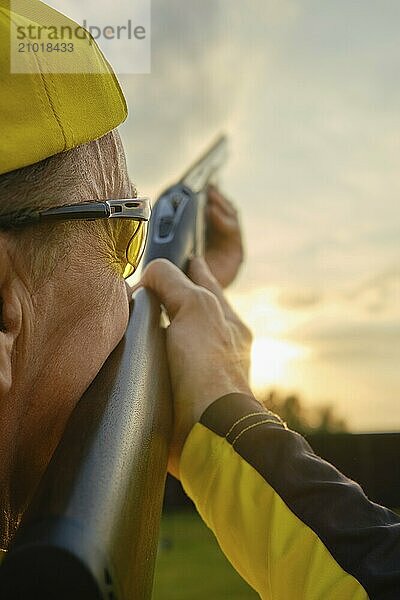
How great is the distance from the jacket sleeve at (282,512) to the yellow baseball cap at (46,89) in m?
0.73

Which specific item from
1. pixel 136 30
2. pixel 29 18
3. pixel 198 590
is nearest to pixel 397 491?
pixel 198 590

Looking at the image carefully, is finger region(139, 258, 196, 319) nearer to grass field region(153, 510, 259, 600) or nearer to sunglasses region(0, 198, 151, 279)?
sunglasses region(0, 198, 151, 279)

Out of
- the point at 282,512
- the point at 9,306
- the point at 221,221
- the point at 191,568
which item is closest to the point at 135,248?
the point at 9,306

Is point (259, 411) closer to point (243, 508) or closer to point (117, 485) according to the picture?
point (243, 508)

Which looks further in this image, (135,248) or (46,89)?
(135,248)

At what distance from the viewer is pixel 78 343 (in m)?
1.46

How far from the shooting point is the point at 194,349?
1991 millimetres

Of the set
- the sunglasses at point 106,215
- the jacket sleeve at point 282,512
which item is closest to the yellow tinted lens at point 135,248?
the sunglasses at point 106,215

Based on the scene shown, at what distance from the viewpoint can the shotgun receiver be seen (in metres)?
0.89

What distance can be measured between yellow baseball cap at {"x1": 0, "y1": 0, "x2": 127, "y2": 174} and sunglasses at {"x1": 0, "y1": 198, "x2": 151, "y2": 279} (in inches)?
3.5

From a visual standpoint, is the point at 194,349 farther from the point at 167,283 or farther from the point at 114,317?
the point at 114,317

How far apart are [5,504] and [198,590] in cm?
1167

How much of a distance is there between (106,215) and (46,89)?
0.26 m

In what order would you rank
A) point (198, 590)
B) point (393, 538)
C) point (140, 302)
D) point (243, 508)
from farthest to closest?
point (198, 590), point (140, 302), point (243, 508), point (393, 538)
